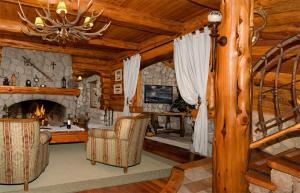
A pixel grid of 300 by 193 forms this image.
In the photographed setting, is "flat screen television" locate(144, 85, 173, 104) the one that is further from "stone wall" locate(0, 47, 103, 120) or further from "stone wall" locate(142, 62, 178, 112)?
"stone wall" locate(0, 47, 103, 120)

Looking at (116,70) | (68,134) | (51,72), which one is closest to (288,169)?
(68,134)

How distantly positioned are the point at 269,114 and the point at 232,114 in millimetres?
2051

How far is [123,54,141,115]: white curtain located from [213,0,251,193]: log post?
494 centimetres

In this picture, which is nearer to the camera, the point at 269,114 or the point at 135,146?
the point at 269,114

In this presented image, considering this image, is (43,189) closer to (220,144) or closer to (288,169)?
(220,144)

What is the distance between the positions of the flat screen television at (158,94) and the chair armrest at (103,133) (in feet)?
16.7

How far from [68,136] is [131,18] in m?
2.81

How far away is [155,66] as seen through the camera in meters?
9.59

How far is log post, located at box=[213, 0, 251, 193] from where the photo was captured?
6.55 feet

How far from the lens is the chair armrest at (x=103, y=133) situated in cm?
411

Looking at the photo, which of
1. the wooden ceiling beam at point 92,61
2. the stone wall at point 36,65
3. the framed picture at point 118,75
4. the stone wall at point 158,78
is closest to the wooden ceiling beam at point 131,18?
the framed picture at point 118,75

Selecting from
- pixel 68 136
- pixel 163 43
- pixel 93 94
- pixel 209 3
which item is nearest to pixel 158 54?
pixel 163 43

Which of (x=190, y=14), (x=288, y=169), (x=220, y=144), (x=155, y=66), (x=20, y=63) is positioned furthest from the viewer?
(x=155, y=66)

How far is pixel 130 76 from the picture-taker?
7.19 meters
